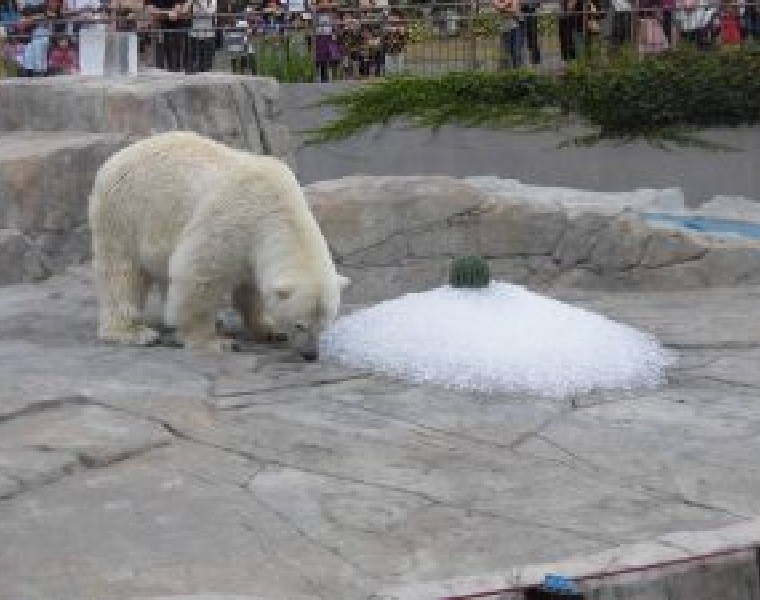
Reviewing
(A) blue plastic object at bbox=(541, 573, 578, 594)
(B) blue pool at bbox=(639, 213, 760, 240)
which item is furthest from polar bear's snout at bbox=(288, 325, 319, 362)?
(B) blue pool at bbox=(639, 213, 760, 240)

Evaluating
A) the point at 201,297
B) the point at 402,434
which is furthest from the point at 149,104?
the point at 402,434

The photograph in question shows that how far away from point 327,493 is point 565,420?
1478 millimetres

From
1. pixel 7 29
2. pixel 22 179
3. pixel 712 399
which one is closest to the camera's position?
pixel 712 399

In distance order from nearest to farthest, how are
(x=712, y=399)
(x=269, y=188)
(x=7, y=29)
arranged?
1. (x=712, y=399)
2. (x=269, y=188)
3. (x=7, y=29)

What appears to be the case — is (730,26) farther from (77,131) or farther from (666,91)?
(77,131)

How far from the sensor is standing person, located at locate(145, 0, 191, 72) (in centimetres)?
1529

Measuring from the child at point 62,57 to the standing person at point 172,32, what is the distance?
901 mm

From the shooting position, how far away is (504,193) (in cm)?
1117

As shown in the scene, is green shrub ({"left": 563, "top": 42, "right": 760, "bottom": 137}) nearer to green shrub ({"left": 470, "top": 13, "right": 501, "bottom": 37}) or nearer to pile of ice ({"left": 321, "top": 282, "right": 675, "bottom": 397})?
green shrub ({"left": 470, "top": 13, "right": 501, "bottom": 37})

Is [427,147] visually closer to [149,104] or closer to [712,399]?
[149,104]

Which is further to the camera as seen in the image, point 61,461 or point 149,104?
point 149,104

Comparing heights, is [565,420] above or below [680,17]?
below

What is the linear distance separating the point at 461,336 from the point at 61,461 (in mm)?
2402

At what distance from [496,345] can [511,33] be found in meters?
9.31
